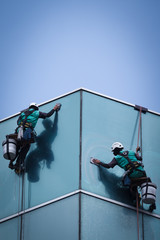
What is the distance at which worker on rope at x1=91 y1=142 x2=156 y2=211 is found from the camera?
17703 mm

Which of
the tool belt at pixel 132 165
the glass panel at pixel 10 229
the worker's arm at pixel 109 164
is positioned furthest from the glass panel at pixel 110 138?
the glass panel at pixel 10 229

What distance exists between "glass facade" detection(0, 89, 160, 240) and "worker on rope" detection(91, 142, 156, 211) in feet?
0.83

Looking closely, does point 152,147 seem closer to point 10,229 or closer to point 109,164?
point 109,164

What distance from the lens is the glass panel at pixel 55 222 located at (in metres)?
16.8

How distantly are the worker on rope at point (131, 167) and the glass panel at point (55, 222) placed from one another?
4.58 feet

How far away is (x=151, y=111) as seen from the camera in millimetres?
20281

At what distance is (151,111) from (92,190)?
3.89 metres

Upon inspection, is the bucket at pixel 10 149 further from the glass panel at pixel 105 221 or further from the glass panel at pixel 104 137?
the glass panel at pixel 105 221

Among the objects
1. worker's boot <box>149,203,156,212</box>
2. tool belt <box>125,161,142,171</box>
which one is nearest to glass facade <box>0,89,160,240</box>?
worker's boot <box>149,203,156,212</box>

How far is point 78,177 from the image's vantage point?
57.7 ft

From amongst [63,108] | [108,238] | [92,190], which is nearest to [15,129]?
[63,108]

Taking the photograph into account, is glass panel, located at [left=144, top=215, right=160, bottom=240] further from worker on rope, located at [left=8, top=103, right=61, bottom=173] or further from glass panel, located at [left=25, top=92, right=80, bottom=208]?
worker on rope, located at [left=8, top=103, right=61, bottom=173]

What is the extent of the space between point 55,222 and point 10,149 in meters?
2.35

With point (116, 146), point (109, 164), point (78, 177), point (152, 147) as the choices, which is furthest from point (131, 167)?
point (152, 147)
